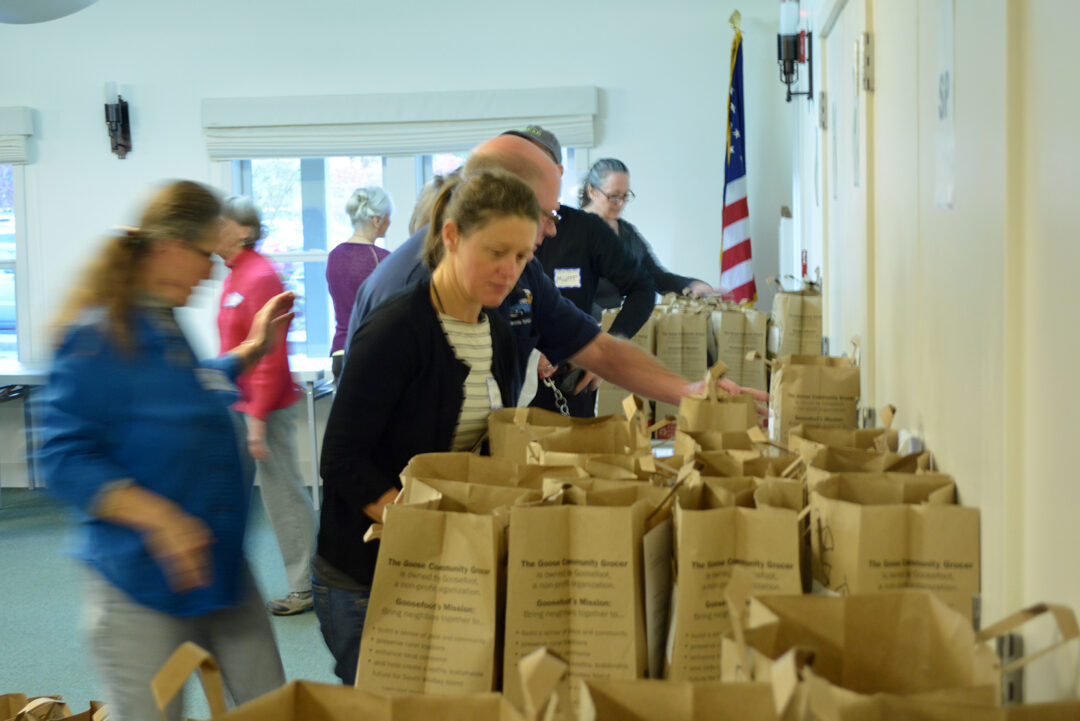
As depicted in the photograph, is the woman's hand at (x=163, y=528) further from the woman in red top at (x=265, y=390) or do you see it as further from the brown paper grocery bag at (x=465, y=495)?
the woman in red top at (x=265, y=390)

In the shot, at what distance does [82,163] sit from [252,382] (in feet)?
12.8

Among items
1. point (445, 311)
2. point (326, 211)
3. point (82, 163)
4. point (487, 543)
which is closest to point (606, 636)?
point (487, 543)

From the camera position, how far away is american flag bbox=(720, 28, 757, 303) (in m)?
5.74

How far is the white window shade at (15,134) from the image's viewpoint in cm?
651

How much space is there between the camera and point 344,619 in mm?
1624

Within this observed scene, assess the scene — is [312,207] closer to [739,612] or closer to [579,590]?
[579,590]

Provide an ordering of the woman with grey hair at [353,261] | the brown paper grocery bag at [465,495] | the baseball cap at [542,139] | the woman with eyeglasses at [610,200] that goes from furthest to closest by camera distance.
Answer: the woman with grey hair at [353,261], the woman with eyeglasses at [610,200], the baseball cap at [542,139], the brown paper grocery bag at [465,495]

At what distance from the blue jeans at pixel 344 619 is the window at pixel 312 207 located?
5059mm

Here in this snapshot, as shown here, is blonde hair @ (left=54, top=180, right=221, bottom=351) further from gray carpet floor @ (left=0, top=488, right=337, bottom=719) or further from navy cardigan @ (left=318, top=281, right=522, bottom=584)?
gray carpet floor @ (left=0, top=488, right=337, bottom=719)

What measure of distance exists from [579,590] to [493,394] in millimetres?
677

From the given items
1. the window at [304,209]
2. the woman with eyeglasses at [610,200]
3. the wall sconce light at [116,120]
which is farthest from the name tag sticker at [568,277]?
the wall sconce light at [116,120]

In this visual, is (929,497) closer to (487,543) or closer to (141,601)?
(487,543)

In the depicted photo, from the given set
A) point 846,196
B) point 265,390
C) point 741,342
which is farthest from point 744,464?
point 741,342

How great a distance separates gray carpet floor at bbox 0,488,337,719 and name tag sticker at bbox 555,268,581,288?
1.48 metres
